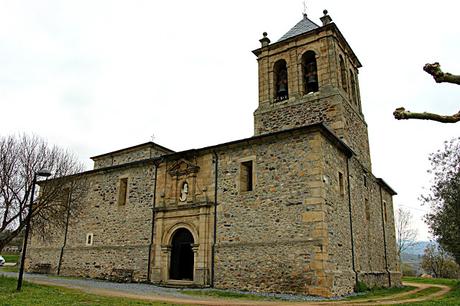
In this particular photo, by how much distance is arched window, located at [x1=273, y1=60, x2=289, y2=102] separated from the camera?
62.7 ft

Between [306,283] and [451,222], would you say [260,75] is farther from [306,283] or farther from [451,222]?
[451,222]

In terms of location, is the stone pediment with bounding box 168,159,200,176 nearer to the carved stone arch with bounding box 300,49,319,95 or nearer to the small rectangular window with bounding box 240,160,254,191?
the small rectangular window with bounding box 240,160,254,191

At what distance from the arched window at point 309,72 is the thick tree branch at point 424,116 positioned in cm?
1472

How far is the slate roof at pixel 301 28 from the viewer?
1969cm

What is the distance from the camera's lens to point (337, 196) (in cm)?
1486

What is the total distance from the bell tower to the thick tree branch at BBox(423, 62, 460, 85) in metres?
13.0

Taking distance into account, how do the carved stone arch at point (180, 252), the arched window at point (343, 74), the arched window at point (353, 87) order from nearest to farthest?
the carved stone arch at point (180, 252), the arched window at point (343, 74), the arched window at point (353, 87)

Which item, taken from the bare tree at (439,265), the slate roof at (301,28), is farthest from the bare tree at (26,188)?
the bare tree at (439,265)

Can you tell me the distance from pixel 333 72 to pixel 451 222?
11.0m

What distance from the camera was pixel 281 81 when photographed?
1953 cm

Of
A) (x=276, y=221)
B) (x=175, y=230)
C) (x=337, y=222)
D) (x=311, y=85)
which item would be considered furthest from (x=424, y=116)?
(x=311, y=85)

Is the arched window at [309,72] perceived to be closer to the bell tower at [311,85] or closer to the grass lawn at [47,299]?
the bell tower at [311,85]

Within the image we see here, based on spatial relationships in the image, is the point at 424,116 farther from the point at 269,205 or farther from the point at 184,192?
the point at 184,192

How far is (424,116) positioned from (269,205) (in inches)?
427
